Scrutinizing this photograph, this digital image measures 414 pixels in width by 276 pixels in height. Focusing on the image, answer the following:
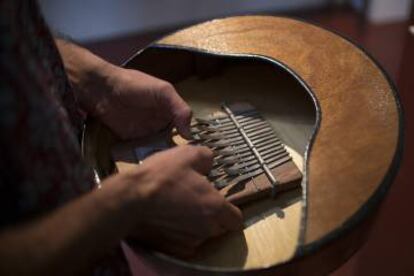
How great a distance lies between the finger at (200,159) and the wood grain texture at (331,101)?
133 millimetres

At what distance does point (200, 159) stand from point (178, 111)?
161mm

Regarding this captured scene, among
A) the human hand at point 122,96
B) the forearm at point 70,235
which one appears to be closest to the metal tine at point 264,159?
the human hand at point 122,96

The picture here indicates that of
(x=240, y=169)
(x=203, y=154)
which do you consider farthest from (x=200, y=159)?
(x=240, y=169)

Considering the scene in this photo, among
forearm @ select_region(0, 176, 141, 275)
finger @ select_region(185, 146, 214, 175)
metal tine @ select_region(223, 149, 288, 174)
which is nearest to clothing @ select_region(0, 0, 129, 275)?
forearm @ select_region(0, 176, 141, 275)

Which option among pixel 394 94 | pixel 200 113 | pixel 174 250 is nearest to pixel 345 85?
pixel 394 94

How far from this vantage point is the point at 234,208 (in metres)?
0.66

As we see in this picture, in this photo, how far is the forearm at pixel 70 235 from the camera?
1.62 feet

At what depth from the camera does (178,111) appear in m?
0.80

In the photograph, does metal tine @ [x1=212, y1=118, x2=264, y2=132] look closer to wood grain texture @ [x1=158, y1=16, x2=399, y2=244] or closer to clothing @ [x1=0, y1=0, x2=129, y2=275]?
wood grain texture @ [x1=158, y1=16, x2=399, y2=244]

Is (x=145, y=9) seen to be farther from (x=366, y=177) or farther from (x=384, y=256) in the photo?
(x=366, y=177)

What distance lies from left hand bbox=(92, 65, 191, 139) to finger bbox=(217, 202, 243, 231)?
0.19 meters

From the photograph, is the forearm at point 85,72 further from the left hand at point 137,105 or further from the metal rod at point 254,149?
the metal rod at point 254,149

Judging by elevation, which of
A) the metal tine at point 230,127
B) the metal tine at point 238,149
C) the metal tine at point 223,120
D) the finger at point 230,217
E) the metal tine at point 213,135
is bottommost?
the finger at point 230,217

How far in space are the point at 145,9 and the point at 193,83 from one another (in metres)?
1.39
